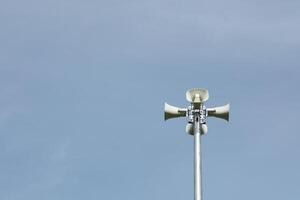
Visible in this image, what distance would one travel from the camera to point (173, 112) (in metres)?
29.3

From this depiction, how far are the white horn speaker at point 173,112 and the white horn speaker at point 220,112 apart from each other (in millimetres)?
949

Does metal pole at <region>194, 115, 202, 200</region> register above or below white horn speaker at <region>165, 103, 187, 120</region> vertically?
below

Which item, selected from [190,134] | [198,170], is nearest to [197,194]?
[198,170]

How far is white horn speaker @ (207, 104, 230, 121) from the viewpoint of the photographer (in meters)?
29.2

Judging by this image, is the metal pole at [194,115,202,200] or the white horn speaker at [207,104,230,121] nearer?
the metal pole at [194,115,202,200]

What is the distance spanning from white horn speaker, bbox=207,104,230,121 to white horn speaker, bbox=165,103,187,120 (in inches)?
37.4

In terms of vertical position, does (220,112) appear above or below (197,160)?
above

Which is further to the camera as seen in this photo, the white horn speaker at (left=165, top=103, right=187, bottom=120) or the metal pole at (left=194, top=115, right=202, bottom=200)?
the white horn speaker at (left=165, top=103, right=187, bottom=120)

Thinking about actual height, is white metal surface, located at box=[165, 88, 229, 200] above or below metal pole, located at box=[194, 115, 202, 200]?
above

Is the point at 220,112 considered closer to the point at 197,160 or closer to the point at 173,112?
the point at 173,112

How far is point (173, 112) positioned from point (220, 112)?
174cm

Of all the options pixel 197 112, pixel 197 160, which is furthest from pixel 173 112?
pixel 197 160

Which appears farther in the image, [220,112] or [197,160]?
[220,112]

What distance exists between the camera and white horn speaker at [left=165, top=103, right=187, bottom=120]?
29.1m
